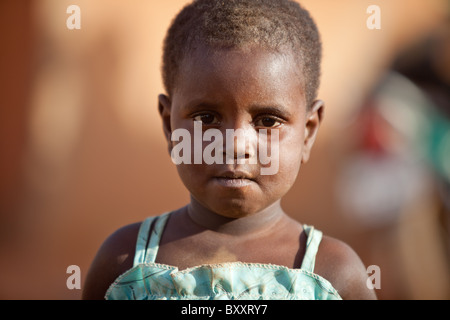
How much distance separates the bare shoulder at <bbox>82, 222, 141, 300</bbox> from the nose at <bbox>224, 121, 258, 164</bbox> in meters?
0.56

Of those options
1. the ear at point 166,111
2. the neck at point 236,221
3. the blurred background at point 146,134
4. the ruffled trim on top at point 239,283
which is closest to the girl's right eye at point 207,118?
the ear at point 166,111

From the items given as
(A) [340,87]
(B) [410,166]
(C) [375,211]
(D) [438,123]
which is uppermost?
(A) [340,87]

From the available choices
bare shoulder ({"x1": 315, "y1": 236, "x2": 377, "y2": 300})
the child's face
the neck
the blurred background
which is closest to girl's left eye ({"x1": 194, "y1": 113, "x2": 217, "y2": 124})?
the child's face

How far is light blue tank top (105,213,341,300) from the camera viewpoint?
1.72 meters

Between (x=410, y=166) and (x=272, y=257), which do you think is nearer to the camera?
(x=272, y=257)

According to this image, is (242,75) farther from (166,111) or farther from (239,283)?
(239,283)

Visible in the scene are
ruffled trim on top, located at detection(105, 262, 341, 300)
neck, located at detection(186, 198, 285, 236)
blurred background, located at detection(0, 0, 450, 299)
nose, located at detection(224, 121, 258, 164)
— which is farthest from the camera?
blurred background, located at detection(0, 0, 450, 299)

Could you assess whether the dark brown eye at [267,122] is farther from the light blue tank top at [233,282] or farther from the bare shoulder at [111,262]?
the bare shoulder at [111,262]

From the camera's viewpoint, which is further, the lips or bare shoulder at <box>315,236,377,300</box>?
bare shoulder at <box>315,236,377,300</box>

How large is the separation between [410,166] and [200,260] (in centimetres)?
304

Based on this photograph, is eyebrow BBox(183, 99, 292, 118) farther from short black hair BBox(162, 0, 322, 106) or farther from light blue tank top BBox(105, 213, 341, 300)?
light blue tank top BBox(105, 213, 341, 300)

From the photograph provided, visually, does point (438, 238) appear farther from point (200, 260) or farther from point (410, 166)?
point (200, 260)

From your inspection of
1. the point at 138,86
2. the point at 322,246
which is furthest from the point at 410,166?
the point at 322,246

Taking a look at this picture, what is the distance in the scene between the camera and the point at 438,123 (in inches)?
168
